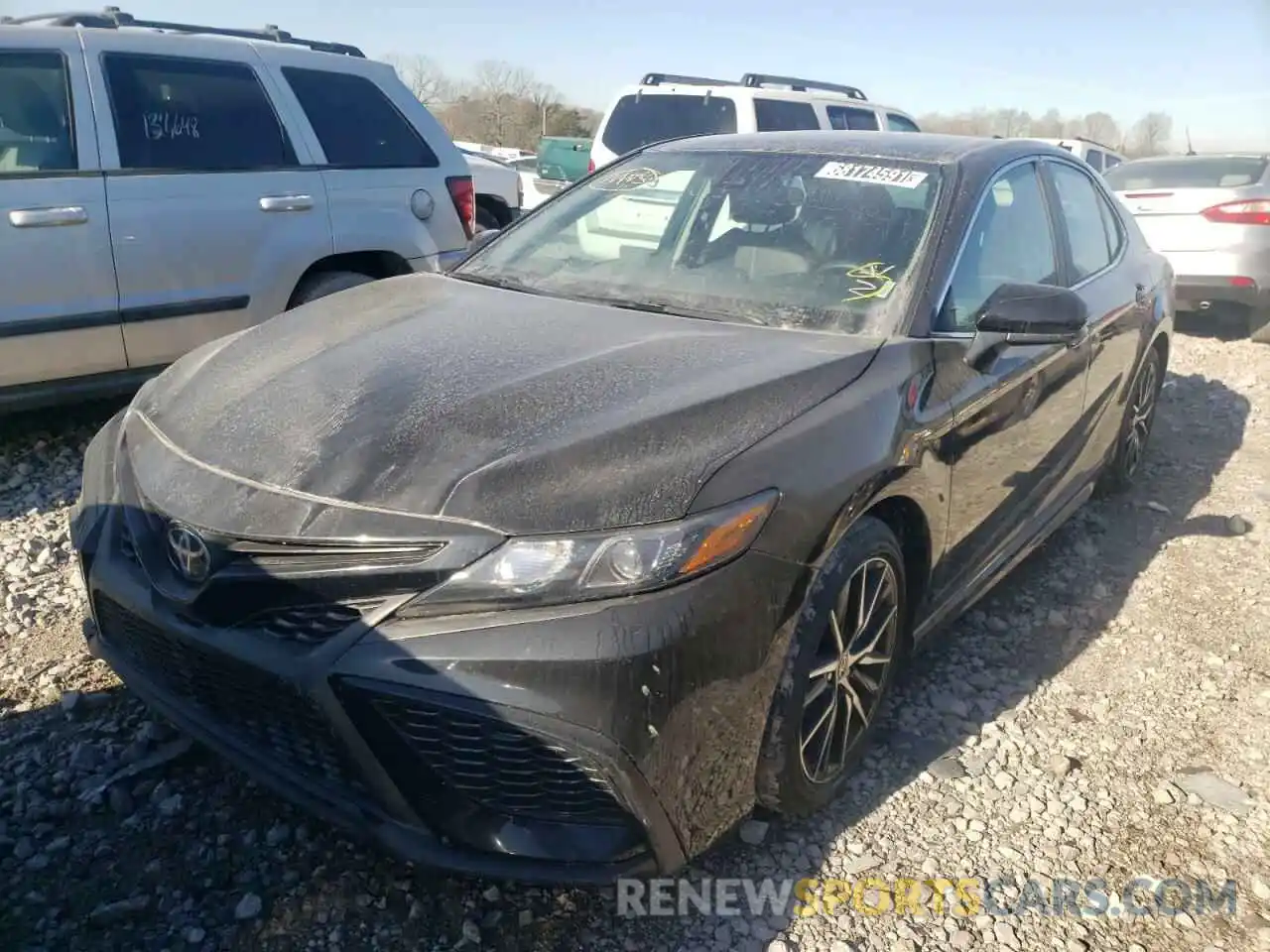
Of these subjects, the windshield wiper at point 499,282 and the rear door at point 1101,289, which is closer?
the windshield wiper at point 499,282

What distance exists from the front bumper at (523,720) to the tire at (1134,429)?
3.11 m

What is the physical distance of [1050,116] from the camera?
65.8 meters

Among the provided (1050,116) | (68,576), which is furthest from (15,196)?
(1050,116)

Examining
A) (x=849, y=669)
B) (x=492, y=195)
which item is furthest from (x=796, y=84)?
(x=849, y=669)

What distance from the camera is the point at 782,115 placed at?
29.6 ft

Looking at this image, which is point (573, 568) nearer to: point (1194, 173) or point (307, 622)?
point (307, 622)

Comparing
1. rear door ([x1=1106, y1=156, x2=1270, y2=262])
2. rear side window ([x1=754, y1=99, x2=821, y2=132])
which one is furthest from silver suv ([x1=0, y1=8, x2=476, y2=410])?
rear door ([x1=1106, y1=156, x2=1270, y2=262])

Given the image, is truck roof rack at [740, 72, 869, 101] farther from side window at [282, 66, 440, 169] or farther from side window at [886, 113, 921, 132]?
side window at [282, 66, 440, 169]

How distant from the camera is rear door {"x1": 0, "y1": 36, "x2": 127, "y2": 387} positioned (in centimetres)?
418

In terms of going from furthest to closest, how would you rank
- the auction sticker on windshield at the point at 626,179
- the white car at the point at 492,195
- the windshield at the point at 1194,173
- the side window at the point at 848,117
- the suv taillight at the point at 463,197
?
the side window at the point at 848,117, the white car at the point at 492,195, the windshield at the point at 1194,173, the suv taillight at the point at 463,197, the auction sticker on windshield at the point at 626,179

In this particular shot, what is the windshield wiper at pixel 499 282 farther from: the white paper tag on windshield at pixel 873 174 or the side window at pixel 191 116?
the side window at pixel 191 116

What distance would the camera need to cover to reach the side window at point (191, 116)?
456 centimetres

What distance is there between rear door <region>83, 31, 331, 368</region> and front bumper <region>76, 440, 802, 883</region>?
117 inches

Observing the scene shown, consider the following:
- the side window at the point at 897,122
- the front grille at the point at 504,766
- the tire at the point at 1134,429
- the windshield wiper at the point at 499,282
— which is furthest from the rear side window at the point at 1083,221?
the side window at the point at 897,122
